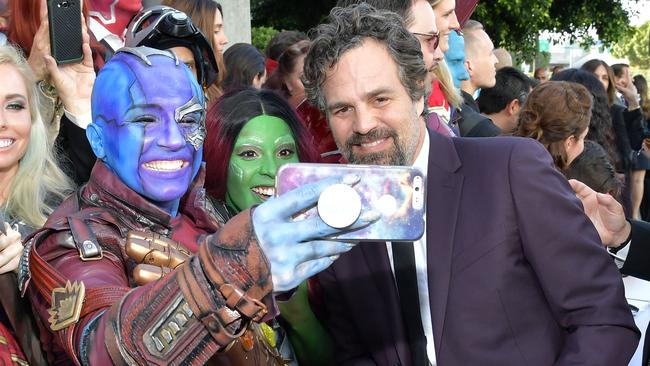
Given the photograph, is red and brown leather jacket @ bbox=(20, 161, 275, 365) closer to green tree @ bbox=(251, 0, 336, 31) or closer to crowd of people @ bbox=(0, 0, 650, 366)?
crowd of people @ bbox=(0, 0, 650, 366)

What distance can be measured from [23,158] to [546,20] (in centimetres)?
1673

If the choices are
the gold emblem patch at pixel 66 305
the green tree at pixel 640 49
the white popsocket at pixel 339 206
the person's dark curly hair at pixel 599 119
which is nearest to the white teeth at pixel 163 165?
the gold emblem patch at pixel 66 305

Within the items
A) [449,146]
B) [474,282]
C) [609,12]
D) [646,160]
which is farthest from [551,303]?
[609,12]

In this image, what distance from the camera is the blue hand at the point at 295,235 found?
5.21 feet

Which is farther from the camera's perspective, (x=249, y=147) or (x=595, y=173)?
(x=595, y=173)

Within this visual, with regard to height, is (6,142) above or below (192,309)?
below

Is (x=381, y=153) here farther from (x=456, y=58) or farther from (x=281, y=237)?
(x=456, y=58)

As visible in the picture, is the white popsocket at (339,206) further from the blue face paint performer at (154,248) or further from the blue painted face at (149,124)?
the blue painted face at (149,124)

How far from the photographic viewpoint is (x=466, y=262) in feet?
8.62

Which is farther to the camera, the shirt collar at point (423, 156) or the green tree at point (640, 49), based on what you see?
the green tree at point (640, 49)

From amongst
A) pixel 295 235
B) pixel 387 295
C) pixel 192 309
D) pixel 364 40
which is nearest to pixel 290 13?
pixel 364 40

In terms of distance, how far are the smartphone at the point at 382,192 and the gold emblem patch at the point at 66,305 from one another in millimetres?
638

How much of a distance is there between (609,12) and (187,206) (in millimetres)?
18588

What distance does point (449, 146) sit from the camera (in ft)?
9.21
